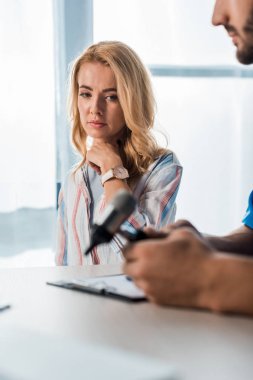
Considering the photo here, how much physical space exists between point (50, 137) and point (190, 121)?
2.25ft

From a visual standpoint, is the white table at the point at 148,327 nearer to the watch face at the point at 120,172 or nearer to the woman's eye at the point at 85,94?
the watch face at the point at 120,172

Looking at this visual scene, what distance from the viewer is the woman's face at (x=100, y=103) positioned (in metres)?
2.44

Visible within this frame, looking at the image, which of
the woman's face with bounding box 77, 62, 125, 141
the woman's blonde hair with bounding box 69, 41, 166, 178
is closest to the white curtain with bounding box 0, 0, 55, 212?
the woman's blonde hair with bounding box 69, 41, 166, 178

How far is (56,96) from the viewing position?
314 cm

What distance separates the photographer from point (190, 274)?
1018 mm

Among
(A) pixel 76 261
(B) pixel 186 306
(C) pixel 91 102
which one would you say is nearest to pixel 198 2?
(C) pixel 91 102

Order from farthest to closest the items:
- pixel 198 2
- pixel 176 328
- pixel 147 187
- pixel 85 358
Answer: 1. pixel 198 2
2. pixel 147 187
3. pixel 176 328
4. pixel 85 358

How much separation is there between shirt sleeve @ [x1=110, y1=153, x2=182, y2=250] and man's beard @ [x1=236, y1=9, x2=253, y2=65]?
0.64 m

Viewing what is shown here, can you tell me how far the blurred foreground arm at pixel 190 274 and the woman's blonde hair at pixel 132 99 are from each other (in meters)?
1.36

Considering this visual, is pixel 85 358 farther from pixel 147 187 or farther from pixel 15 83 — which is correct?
pixel 15 83

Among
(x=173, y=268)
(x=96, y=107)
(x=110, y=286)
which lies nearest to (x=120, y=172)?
(x=96, y=107)

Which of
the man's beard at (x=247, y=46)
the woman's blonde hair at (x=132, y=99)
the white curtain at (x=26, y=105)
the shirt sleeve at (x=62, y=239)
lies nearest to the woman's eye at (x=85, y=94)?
the woman's blonde hair at (x=132, y=99)

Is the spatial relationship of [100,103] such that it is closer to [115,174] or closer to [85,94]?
[85,94]

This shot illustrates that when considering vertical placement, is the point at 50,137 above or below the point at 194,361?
below
